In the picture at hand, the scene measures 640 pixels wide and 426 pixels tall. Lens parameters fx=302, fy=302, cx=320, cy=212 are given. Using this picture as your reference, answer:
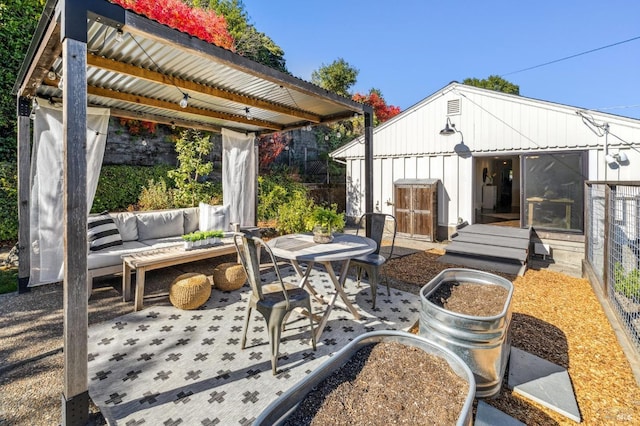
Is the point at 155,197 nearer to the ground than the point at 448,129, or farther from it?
nearer to the ground

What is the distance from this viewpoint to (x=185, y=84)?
158 inches

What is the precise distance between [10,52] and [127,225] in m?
5.36

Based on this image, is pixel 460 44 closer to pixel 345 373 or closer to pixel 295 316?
pixel 295 316

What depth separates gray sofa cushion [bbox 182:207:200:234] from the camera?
583cm

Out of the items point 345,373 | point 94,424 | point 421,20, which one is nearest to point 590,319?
point 345,373

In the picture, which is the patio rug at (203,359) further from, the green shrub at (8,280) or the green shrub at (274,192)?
the green shrub at (274,192)

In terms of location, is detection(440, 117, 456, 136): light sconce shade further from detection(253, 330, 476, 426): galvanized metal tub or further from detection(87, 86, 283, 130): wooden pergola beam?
detection(253, 330, 476, 426): galvanized metal tub

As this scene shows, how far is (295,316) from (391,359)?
208 cm

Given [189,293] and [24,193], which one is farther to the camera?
[24,193]

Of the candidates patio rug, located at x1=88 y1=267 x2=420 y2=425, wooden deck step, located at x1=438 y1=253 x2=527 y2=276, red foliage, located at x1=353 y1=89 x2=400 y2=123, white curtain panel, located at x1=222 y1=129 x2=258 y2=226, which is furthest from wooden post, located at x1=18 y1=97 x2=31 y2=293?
red foliage, located at x1=353 y1=89 x2=400 y2=123

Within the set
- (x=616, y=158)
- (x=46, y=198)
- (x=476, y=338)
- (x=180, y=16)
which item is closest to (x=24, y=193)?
(x=46, y=198)

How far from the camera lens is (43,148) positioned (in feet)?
13.7

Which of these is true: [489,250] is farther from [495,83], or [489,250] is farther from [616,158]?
[495,83]

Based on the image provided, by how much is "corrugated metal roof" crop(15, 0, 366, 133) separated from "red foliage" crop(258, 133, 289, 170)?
14.7 ft
